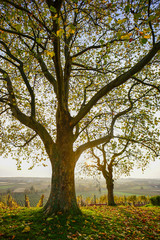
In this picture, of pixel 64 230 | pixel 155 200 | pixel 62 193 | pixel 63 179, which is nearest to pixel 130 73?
pixel 63 179

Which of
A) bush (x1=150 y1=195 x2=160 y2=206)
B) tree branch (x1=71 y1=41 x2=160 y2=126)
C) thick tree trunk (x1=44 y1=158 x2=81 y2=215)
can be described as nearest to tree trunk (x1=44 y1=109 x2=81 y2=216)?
thick tree trunk (x1=44 y1=158 x2=81 y2=215)

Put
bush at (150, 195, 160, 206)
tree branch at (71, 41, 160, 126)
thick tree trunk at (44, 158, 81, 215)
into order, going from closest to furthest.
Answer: tree branch at (71, 41, 160, 126)
thick tree trunk at (44, 158, 81, 215)
bush at (150, 195, 160, 206)

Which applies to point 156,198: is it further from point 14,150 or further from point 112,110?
point 14,150

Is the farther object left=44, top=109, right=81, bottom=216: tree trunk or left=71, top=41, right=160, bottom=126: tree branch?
left=44, top=109, right=81, bottom=216: tree trunk

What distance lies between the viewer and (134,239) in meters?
4.64

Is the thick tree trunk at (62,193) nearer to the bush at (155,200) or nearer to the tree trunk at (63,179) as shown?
the tree trunk at (63,179)

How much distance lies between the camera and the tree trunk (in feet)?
19.7

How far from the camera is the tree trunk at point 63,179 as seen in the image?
6004 mm

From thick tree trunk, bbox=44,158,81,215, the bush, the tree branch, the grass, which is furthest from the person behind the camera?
the bush

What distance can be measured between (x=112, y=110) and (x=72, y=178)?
6.34 m

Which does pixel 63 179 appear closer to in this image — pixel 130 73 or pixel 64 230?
pixel 64 230

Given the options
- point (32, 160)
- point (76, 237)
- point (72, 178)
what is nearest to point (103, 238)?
point (76, 237)

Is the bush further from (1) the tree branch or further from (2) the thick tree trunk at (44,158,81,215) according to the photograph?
(1) the tree branch

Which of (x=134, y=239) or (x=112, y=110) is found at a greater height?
(x=112, y=110)
